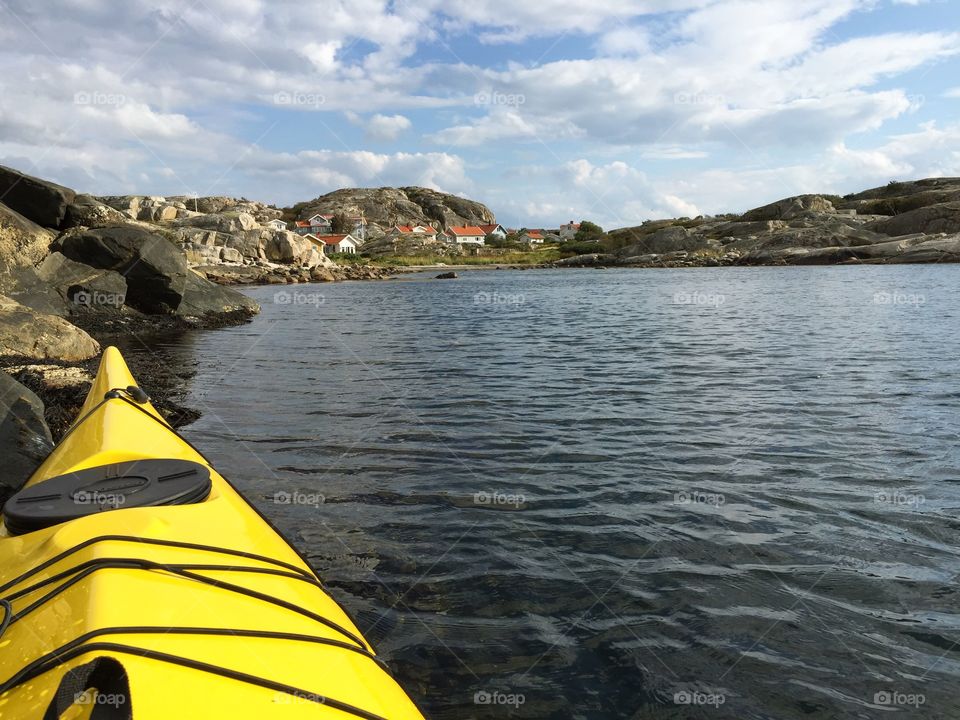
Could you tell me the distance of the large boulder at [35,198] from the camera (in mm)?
21234

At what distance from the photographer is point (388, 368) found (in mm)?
14172

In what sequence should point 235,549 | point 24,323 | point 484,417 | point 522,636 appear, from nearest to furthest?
1. point 235,549
2. point 522,636
3. point 484,417
4. point 24,323

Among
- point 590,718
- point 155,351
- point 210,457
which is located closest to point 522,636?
point 590,718

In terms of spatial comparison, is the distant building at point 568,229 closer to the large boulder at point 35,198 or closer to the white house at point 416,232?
the white house at point 416,232

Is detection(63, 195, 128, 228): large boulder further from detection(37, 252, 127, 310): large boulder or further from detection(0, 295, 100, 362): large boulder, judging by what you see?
detection(0, 295, 100, 362): large boulder

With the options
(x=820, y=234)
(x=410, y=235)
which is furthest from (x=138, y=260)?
(x=410, y=235)

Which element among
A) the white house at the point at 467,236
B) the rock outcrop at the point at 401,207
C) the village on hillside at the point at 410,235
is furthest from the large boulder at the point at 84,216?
the rock outcrop at the point at 401,207

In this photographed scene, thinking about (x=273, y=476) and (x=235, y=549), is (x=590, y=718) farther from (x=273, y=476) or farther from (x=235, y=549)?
(x=273, y=476)

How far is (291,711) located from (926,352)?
15.8 m

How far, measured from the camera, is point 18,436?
6.25 meters

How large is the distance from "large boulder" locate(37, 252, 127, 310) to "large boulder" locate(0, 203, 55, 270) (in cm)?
64

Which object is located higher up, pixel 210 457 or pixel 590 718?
pixel 210 457

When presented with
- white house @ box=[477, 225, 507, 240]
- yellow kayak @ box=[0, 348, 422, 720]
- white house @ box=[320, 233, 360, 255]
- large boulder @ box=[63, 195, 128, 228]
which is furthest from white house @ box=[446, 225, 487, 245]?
yellow kayak @ box=[0, 348, 422, 720]

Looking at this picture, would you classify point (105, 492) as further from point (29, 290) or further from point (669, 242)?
point (669, 242)
